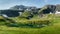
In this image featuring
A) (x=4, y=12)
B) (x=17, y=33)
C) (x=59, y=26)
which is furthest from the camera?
(x=4, y=12)

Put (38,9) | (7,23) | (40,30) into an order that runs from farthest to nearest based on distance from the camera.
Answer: (38,9) < (7,23) < (40,30)

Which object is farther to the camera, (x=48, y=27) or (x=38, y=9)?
(x=38, y=9)

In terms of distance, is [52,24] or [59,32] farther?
[52,24]

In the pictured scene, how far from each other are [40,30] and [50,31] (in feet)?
3.91

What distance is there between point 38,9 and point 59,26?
570 inches

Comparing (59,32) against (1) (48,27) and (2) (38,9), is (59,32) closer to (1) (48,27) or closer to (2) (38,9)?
(1) (48,27)

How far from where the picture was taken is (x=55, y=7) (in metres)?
39.6

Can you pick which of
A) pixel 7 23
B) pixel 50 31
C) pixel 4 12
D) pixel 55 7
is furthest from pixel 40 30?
pixel 55 7

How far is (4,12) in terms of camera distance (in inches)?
1382

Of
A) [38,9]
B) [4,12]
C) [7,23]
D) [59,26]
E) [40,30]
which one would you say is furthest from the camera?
[38,9]

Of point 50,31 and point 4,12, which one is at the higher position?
point 4,12

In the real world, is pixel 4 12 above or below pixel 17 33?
above

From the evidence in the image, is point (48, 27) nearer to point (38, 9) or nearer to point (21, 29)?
point (21, 29)

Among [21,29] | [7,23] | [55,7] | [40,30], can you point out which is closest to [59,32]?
[40,30]
